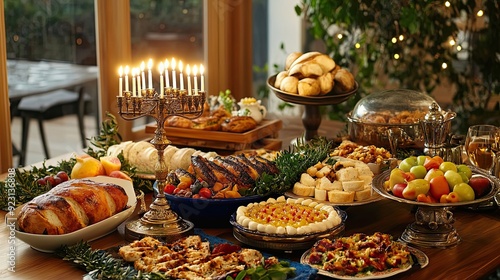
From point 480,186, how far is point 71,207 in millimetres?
1171

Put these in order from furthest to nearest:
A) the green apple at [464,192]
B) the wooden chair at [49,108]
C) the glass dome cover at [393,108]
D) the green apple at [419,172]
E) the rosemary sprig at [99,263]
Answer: the wooden chair at [49,108] < the glass dome cover at [393,108] < the green apple at [419,172] < the green apple at [464,192] < the rosemary sprig at [99,263]

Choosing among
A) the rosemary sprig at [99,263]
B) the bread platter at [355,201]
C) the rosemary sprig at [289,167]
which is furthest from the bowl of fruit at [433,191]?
the rosemary sprig at [99,263]

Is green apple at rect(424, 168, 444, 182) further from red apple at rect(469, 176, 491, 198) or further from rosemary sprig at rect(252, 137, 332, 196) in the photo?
rosemary sprig at rect(252, 137, 332, 196)

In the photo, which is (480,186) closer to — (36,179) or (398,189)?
(398,189)

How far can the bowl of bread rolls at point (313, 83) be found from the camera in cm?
338

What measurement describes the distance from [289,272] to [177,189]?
63cm

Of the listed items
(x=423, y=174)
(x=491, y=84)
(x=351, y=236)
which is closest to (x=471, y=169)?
(x=423, y=174)

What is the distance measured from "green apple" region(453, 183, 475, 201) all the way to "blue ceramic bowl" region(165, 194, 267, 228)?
609 millimetres

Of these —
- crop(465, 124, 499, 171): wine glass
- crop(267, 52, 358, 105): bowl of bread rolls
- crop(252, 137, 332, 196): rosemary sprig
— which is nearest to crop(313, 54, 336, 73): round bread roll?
crop(267, 52, 358, 105): bowl of bread rolls

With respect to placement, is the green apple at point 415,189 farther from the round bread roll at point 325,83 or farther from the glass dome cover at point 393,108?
the round bread roll at point 325,83

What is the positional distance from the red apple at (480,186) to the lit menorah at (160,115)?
82cm

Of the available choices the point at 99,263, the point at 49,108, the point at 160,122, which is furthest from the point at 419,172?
the point at 49,108

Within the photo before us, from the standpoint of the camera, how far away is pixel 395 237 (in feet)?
8.02

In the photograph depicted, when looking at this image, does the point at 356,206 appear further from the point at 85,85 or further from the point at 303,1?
the point at 303,1
